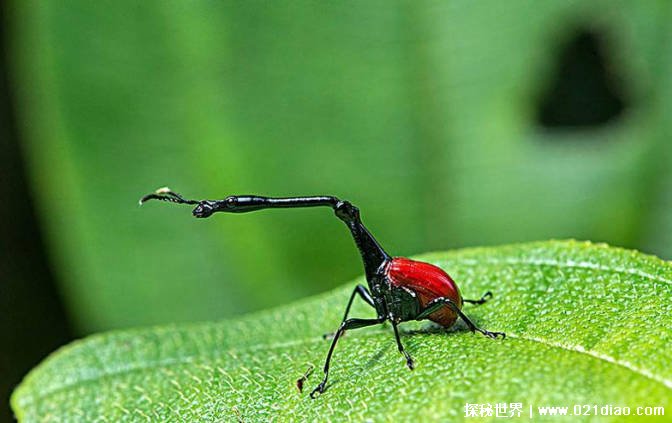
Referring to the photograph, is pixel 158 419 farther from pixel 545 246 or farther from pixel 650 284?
pixel 650 284

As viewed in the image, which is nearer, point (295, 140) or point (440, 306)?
point (440, 306)

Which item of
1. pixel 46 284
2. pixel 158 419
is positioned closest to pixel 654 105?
pixel 158 419

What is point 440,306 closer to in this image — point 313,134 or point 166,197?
point 166,197

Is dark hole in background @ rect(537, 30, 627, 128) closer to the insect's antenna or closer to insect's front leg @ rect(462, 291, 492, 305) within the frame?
insect's front leg @ rect(462, 291, 492, 305)

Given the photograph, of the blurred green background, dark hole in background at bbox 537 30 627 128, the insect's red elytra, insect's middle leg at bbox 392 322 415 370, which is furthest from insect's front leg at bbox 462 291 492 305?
dark hole in background at bbox 537 30 627 128

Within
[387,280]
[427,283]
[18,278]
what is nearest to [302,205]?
[387,280]

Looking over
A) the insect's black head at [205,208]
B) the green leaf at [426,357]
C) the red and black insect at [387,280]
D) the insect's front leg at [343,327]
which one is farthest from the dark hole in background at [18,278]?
the insect's front leg at [343,327]
